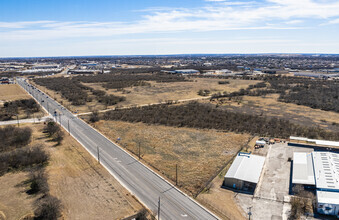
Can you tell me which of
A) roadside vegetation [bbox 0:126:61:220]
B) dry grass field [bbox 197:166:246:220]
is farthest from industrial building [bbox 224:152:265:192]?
roadside vegetation [bbox 0:126:61:220]

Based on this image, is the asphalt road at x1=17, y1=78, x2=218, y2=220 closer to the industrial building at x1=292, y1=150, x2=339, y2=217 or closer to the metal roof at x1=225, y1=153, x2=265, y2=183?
the metal roof at x1=225, y1=153, x2=265, y2=183

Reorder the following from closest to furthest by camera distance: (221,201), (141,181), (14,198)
→ (14,198) → (221,201) → (141,181)

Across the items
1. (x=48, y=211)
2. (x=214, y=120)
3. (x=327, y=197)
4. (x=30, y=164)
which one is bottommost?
(x=30, y=164)

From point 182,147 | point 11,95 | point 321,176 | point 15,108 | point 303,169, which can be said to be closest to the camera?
point 321,176

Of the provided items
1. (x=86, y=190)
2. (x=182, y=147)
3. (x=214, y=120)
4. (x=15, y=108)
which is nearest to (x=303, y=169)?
(x=182, y=147)

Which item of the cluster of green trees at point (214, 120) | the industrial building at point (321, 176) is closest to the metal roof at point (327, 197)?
the industrial building at point (321, 176)

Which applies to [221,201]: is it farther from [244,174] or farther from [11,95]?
[11,95]

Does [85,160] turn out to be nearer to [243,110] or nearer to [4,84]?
[243,110]

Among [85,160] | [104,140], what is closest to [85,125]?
[104,140]
